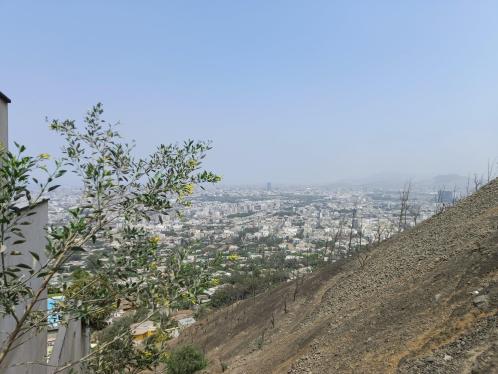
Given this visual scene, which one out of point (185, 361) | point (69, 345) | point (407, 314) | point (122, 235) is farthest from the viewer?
point (185, 361)

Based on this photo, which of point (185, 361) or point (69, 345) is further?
point (185, 361)

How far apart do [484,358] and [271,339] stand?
478 inches

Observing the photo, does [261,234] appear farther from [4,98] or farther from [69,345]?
[4,98]

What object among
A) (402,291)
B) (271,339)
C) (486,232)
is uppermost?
(486,232)

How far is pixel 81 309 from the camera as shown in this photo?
333 centimetres

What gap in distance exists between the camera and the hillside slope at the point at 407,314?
23.7 feet

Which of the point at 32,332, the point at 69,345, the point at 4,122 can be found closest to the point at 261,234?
the point at 69,345

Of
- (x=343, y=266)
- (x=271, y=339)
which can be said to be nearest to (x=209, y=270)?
(x=271, y=339)

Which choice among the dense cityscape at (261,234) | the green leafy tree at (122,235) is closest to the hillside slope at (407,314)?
the dense cityscape at (261,234)

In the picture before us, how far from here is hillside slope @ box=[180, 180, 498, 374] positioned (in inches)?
284

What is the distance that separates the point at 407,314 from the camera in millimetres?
9492

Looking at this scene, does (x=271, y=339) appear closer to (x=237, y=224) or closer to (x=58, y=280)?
(x=58, y=280)

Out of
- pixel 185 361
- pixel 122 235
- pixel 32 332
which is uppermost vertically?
pixel 122 235

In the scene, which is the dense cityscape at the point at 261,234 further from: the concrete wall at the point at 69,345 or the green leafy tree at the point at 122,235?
the concrete wall at the point at 69,345
